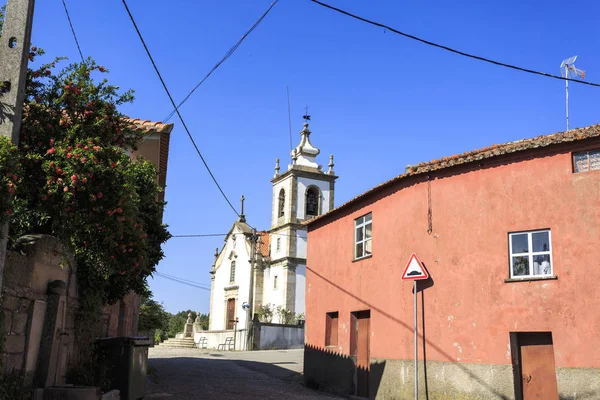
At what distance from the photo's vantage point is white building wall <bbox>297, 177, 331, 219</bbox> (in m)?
52.8

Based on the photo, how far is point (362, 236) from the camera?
1714 centimetres

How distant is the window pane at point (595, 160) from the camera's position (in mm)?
11555

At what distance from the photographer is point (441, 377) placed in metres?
12.9

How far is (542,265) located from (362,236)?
19.5ft

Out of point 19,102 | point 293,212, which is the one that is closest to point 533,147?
point 19,102

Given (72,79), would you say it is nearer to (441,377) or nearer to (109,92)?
(109,92)

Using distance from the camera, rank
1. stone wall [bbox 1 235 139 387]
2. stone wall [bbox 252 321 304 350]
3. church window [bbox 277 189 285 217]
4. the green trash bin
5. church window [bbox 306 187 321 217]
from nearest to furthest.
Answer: stone wall [bbox 1 235 139 387] < the green trash bin < stone wall [bbox 252 321 304 350] < church window [bbox 306 187 321 217] < church window [bbox 277 189 285 217]

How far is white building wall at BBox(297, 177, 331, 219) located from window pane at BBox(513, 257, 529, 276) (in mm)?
40067

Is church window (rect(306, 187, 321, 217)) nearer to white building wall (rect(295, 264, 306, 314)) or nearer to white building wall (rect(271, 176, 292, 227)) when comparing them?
white building wall (rect(271, 176, 292, 227))

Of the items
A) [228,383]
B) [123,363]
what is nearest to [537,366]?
[123,363]

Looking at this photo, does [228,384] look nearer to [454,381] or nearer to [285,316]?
[454,381]

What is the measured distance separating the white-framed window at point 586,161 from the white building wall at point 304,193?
40.6 meters

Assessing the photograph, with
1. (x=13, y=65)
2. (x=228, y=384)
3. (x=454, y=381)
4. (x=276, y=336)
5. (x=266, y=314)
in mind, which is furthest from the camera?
(x=266, y=314)

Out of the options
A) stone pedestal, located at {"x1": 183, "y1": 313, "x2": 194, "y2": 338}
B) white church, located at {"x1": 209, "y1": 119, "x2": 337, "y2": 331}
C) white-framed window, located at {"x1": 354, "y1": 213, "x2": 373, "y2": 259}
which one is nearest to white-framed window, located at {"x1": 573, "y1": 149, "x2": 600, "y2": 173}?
white-framed window, located at {"x1": 354, "y1": 213, "x2": 373, "y2": 259}
